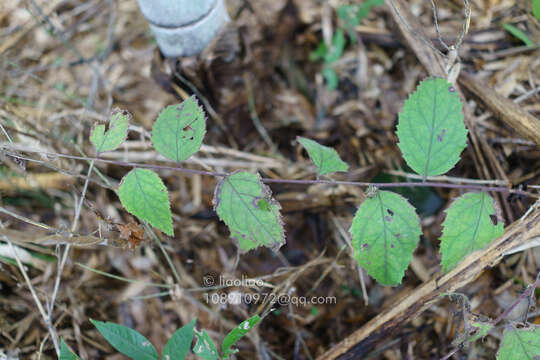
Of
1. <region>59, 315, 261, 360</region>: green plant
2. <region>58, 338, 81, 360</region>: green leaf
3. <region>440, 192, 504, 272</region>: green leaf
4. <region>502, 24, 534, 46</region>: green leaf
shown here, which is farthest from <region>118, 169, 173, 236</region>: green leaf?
<region>502, 24, 534, 46</region>: green leaf

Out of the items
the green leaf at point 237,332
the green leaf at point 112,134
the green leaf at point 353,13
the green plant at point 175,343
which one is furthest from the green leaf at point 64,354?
the green leaf at point 353,13

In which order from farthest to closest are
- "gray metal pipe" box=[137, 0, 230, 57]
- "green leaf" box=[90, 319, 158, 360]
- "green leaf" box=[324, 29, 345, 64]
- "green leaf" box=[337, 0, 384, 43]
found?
1. "green leaf" box=[324, 29, 345, 64]
2. "green leaf" box=[337, 0, 384, 43]
3. "gray metal pipe" box=[137, 0, 230, 57]
4. "green leaf" box=[90, 319, 158, 360]
